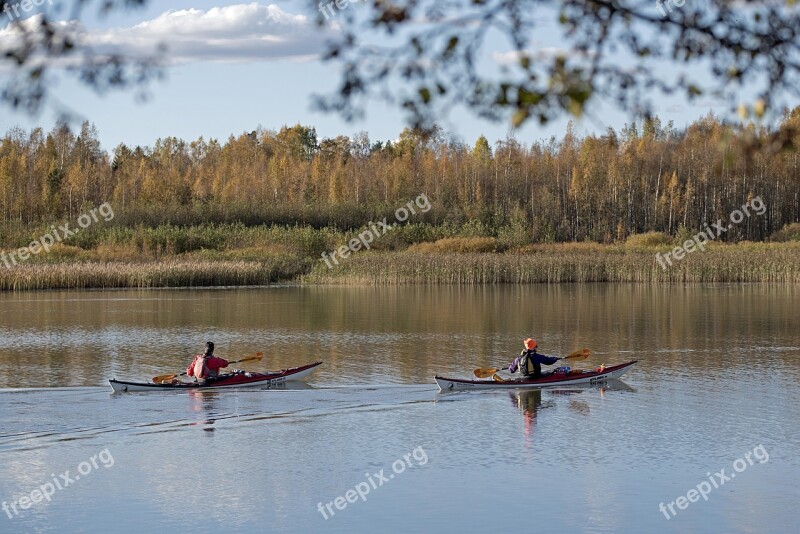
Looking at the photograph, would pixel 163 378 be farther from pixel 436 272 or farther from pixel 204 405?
pixel 436 272

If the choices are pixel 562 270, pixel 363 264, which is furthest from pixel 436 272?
pixel 562 270

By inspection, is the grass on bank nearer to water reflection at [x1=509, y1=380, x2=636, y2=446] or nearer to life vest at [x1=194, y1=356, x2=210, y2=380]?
water reflection at [x1=509, y1=380, x2=636, y2=446]

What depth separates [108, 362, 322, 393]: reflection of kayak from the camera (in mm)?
19625

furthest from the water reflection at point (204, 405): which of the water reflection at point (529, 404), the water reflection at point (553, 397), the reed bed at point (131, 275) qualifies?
the reed bed at point (131, 275)

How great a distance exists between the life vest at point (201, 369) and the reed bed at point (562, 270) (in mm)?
32476

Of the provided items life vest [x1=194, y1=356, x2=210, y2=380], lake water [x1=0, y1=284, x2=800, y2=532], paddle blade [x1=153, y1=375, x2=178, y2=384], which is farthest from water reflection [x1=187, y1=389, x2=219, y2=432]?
paddle blade [x1=153, y1=375, x2=178, y2=384]

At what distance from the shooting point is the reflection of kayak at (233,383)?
773 inches

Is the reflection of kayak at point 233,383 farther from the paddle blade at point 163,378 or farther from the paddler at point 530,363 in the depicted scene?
the paddler at point 530,363

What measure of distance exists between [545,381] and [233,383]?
5924 mm

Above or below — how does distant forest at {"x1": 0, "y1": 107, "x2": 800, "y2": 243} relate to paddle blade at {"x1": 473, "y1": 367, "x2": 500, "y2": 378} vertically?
above

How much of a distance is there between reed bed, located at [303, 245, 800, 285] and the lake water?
20836 mm

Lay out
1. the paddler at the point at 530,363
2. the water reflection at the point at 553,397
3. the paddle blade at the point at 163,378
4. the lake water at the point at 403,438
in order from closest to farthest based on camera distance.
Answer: the lake water at the point at 403,438 → the water reflection at the point at 553,397 → the paddle blade at the point at 163,378 → the paddler at the point at 530,363

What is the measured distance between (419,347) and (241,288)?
85.1 ft

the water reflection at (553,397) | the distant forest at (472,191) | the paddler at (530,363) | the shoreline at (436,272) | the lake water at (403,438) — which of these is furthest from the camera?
the distant forest at (472,191)
